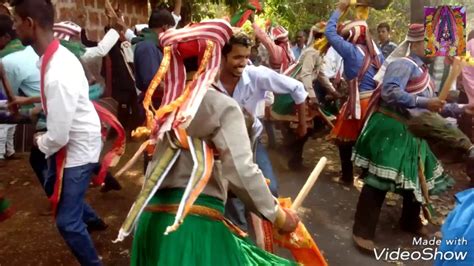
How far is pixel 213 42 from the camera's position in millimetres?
2266

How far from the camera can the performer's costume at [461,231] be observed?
2.33m

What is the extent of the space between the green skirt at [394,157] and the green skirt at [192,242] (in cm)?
211

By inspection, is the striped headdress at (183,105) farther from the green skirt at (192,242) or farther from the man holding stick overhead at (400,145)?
the man holding stick overhead at (400,145)

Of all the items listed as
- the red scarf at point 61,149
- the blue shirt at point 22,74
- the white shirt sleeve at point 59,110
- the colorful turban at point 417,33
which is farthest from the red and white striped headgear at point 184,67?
the blue shirt at point 22,74

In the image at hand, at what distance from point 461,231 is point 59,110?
7.20 feet

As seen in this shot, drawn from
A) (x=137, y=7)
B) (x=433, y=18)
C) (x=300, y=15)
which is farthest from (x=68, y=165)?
(x=300, y=15)

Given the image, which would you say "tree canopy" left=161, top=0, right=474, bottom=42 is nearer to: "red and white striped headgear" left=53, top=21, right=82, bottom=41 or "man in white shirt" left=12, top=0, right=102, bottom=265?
"red and white striped headgear" left=53, top=21, right=82, bottom=41

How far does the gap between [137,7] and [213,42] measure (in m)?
7.80

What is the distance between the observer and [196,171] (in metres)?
2.14

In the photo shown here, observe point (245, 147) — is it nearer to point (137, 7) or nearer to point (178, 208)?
point (178, 208)

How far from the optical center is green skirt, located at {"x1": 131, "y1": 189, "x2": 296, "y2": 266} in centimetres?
218

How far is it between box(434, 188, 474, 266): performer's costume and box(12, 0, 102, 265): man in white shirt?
6.95 ft

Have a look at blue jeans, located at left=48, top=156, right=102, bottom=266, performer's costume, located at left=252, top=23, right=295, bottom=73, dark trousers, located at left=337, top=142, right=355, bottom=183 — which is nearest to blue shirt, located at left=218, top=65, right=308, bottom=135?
blue jeans, located at left=48, top=156, right=102, bottom=266

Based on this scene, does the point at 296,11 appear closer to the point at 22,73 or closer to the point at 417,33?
the point at 417,33
